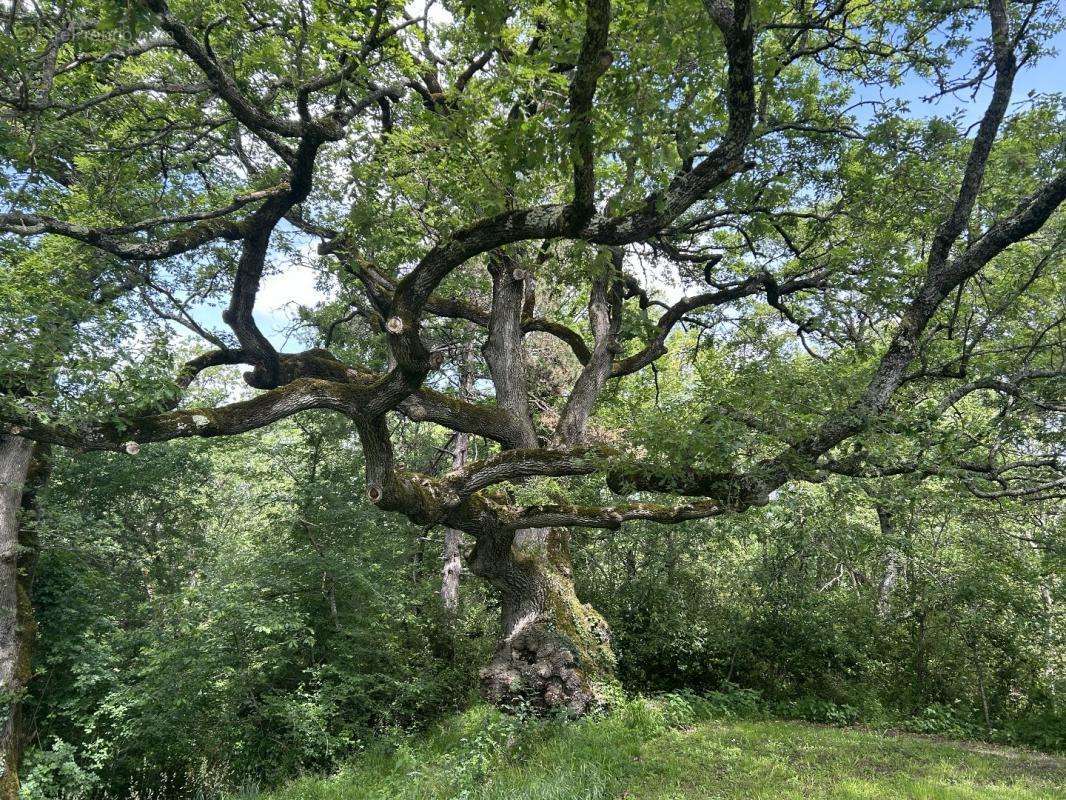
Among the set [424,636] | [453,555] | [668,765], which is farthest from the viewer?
[453,555]

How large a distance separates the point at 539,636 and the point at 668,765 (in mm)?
2364

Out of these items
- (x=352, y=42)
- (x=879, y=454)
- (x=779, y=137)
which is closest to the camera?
(x=879, y=454)

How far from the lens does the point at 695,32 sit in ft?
11.8

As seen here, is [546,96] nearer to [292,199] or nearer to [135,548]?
[292,199]

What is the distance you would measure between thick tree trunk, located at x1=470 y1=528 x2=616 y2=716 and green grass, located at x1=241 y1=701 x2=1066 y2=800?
50 cm

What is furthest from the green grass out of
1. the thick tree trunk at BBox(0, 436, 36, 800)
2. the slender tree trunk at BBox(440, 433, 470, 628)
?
the thick tree trunk at BBox(0, 436, 36, 800)

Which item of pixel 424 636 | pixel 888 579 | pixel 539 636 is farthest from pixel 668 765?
pixel 888 579

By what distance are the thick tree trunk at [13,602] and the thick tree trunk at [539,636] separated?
21.3ft

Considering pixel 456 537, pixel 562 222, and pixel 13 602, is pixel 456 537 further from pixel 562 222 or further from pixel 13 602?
pixel 562 222

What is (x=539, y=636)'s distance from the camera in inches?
283

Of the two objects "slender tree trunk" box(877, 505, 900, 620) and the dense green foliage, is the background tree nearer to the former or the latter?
the dense green foliage

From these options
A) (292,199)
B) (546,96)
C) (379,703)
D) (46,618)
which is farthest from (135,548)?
(546,96)

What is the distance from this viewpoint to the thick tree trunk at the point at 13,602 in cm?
749

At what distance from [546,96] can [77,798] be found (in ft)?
35.1
